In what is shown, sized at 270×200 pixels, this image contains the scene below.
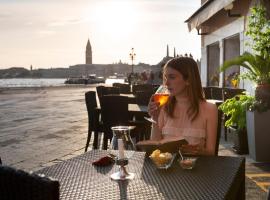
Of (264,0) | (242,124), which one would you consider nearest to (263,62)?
(242,124)

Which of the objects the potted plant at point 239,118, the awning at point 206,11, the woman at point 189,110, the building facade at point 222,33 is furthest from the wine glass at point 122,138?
the awning at point 206,11

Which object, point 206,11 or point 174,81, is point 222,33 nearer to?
point 206,11

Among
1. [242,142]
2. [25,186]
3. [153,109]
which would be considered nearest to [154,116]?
[153,109]

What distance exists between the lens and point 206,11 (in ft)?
34.7

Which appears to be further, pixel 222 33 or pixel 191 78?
pixel 222 33

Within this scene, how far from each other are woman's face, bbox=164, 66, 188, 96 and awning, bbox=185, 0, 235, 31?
5.86 m

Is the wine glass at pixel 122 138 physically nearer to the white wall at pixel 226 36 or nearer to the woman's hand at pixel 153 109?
the woman's hand at pixel 153 109

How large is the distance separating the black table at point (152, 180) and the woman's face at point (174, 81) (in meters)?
0.66

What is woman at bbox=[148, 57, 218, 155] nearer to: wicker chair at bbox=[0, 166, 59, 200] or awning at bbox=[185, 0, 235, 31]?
wicker chair at bbox=[0, 166, 59, 200]

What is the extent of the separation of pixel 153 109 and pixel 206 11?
7.63 m

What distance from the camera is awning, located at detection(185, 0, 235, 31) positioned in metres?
9.37

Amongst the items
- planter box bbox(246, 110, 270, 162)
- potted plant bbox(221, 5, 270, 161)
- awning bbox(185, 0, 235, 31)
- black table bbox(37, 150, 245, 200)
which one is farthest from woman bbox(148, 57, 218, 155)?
awning bbox(185, 0, 235, 31)

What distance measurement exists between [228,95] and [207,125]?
5660 millimetres

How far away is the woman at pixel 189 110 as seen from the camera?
10.8ft
